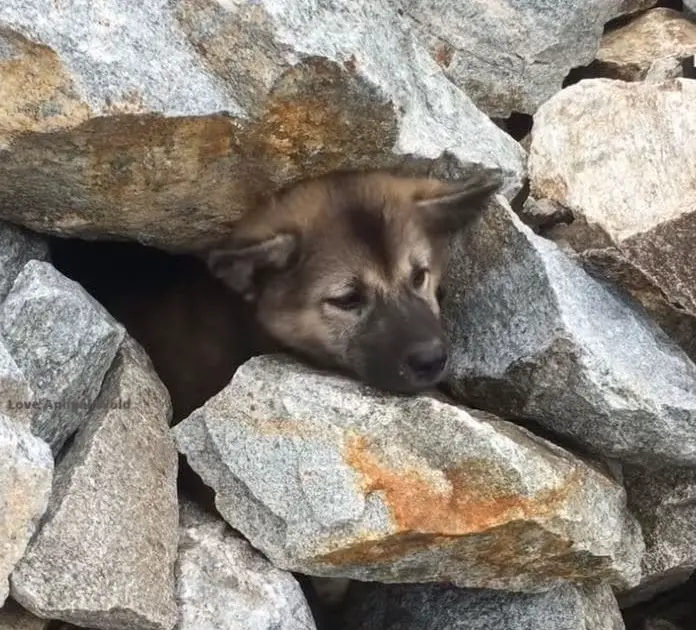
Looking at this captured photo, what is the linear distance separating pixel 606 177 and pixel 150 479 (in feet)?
4.26

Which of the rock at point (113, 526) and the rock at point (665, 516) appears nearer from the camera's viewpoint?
the rock at point (113, 526)

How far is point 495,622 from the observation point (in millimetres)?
2709

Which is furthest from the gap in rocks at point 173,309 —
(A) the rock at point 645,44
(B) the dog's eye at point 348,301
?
(A) the rock at point 645,44

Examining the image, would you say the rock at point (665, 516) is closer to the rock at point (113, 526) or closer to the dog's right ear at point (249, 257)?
the dog's right ear at point (249, 257)

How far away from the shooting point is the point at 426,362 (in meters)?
2.79

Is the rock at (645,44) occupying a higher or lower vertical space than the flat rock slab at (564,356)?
higher

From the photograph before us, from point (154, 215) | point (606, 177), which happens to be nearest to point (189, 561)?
point (154, 215)

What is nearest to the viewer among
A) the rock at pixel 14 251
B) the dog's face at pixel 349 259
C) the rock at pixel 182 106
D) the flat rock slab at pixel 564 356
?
the rock at pixel 182 106

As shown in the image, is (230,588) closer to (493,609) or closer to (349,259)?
(493,609)

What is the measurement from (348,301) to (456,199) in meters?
0.39

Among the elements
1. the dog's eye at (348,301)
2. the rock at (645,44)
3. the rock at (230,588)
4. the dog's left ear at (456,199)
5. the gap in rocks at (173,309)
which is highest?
the rock at (645,44)

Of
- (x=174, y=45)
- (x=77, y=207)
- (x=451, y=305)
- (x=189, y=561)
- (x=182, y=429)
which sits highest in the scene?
(x=174, y=45)

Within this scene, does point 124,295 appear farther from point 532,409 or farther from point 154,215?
point 532,409

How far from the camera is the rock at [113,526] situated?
226cm
